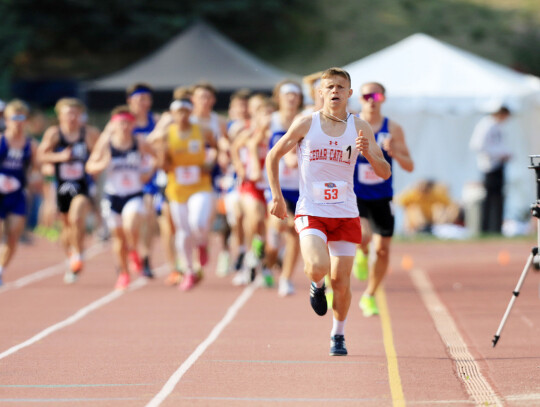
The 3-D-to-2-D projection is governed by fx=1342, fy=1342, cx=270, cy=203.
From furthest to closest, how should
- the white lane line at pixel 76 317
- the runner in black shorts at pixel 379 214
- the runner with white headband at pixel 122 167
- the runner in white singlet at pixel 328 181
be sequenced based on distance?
the runner with white headband at pixel 122 167
the runner in black shorts at pixel 379 214
the white lane line at pixel 76 317
the runner in white singlet at pixel 328 181

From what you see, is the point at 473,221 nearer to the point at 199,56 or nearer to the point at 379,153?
the point at 199,56

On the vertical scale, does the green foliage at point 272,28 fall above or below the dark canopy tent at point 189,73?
above

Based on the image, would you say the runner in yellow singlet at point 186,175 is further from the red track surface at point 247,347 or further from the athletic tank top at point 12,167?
the athletic tank top at point 12,167

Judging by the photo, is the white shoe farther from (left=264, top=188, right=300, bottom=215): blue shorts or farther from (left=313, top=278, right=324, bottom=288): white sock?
(left=313, top=278, right=324, bottom=288): white sock

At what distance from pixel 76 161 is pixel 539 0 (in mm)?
36736

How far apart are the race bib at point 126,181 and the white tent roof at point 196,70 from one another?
49.5ft

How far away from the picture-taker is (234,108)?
58.9 ft

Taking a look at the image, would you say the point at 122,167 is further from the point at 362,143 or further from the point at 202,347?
the point at 362,143

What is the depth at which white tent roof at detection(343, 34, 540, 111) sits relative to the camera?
83.2 feet

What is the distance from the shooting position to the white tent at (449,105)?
2547 centimetres

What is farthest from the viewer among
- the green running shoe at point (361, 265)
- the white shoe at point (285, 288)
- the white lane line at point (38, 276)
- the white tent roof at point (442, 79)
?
the white tent roof at point (442, 79)

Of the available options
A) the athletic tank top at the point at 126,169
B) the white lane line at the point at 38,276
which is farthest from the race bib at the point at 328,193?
the white lane line at the point at 38,276

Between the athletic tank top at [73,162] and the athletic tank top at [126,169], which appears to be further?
the athletic tank top at [73,162]

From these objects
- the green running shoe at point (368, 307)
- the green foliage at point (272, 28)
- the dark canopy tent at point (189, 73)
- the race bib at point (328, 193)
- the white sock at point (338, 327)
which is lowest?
the green running shoe at point (368, 307)
